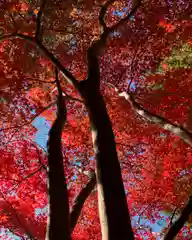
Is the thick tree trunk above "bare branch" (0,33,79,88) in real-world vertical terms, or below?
below

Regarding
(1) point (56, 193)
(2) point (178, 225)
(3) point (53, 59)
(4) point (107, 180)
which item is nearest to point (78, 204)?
(1) point (56, 193)

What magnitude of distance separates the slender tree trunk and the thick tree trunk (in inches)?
33.7

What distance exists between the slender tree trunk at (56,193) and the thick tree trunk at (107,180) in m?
0.86

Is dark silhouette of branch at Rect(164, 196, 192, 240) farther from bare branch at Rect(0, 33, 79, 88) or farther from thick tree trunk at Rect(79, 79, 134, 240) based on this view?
bare branch at Rect(0, 33, 79, 88)

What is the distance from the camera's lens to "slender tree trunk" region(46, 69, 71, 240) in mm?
4236

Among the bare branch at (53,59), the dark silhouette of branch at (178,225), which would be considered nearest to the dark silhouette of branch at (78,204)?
the dark silhouette of branch at (178,225)

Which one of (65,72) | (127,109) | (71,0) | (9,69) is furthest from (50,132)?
(127,109)

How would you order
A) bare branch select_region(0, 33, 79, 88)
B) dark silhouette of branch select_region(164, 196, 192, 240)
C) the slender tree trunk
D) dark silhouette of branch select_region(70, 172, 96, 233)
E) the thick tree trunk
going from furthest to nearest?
bare branch select_region(0, 33, 79, 88)
dark silhouette of branch select_region(70, 172, 96, 233)
dark silhouette of branch select_region(164, 196, 192, 240)
the slender tree trunk
the thick tree trunk

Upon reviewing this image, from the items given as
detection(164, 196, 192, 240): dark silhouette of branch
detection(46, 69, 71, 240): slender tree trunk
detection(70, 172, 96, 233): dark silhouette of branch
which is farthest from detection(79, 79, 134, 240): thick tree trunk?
detection(70, 172, 96, 233): dark silhouette of branch

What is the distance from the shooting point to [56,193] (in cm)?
475

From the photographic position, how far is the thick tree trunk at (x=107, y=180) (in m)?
3.51

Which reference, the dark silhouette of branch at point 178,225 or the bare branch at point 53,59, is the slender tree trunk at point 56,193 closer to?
the bare branch at point 53,59

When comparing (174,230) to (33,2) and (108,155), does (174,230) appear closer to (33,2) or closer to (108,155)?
(108,155)

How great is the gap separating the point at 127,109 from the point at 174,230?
7655mm
